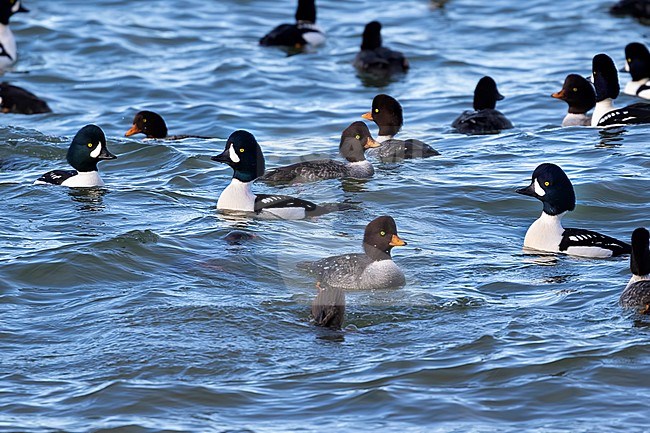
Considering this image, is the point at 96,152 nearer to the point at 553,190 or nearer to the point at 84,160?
the point at 84,160

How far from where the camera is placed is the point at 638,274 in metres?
9.87

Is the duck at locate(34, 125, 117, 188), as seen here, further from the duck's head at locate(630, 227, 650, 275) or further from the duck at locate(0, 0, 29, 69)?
the duck at locate(0, 0, 29, 69)

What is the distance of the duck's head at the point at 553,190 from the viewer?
11945mm

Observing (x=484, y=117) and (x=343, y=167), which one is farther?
(x=484, y=117)

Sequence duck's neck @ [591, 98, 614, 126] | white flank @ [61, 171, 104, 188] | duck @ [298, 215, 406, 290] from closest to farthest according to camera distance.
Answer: duck @ [298, 215, 406, 290] < white flank @ [61, 171, 104, 188] < duck's neck @ [591, 98, 614, 126]

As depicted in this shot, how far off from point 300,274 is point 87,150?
408 centimetres

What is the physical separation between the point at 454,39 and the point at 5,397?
16.5 metres

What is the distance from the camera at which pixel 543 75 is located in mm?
20422

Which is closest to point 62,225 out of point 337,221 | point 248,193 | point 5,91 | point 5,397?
point 248,193

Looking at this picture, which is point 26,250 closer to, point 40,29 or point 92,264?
point 92,264

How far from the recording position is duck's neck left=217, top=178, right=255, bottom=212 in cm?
1296

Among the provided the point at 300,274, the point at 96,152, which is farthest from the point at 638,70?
the point at 300,274

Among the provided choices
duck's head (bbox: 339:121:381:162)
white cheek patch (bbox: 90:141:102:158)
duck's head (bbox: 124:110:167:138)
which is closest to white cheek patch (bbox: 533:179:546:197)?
duck's head (bbox: 339:121:381:162)

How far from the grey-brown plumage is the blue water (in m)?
0.13
